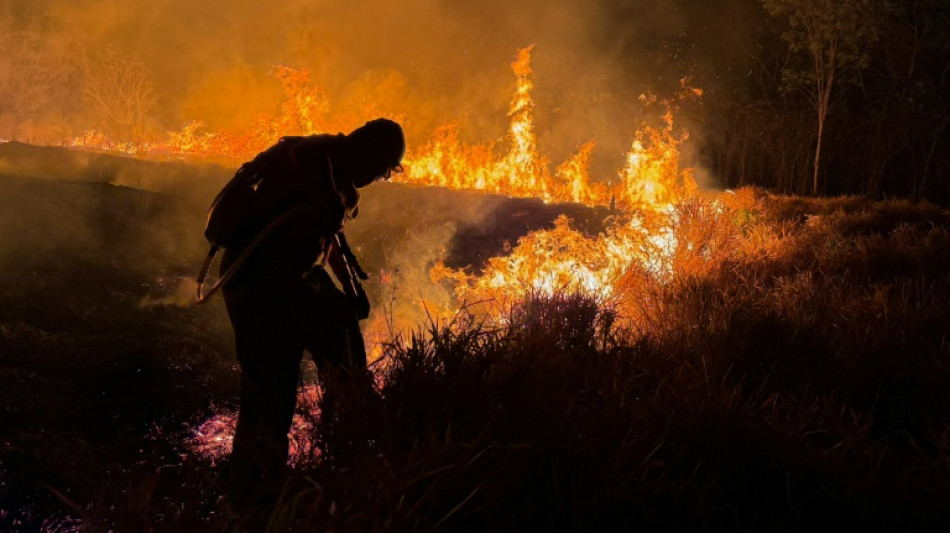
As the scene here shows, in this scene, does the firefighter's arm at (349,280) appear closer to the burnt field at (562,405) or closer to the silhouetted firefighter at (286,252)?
the silhouetted firefighter at (286,252)

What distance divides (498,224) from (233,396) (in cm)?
704

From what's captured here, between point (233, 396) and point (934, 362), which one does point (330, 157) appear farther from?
point (934, 362)

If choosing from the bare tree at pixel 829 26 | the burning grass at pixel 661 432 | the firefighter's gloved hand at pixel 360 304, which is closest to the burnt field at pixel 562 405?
the burning grass at pixel 661 432

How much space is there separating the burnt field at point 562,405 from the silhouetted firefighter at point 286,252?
1.14ft

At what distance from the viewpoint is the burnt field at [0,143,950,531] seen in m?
1.94

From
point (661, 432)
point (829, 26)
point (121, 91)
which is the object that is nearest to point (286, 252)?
point (661, 432)

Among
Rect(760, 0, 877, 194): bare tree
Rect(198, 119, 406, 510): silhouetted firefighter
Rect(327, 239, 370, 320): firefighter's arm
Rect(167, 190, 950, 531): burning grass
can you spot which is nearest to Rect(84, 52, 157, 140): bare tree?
Rect(760, 0, 877, 194): bare tree

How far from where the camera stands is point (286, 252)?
2812mm

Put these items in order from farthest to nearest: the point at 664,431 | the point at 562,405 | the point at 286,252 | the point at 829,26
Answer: the point at 829,26 → the point at 286,252 → the point at 562,405 → the point at 664,431

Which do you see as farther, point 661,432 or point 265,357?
point 265,357

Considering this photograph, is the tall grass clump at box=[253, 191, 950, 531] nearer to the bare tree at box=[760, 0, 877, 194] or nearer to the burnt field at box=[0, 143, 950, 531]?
the burnt field at box=[0, 143, 950, 531]

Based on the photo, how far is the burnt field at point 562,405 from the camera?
1938mm

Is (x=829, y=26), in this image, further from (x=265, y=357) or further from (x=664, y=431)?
(x=265, y=357)

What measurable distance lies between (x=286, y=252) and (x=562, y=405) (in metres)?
1.34
